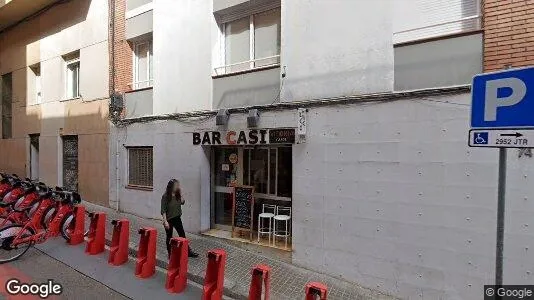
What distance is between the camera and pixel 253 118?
7.55m

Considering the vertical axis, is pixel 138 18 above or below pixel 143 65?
above

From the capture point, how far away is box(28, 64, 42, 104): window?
15477mm

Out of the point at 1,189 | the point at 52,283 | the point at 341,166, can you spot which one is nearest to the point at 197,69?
the point at 341,166

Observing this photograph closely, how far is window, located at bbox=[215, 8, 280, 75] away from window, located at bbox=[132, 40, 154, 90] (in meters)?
2.96

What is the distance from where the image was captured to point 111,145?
11312mm

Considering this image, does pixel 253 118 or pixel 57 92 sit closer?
pixel 253 118

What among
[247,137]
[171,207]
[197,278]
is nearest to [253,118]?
[247,137]

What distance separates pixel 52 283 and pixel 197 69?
17.6ft

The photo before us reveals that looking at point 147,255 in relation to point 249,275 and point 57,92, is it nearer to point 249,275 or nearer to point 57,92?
point 249,275

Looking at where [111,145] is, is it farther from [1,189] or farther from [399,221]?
[399,221]

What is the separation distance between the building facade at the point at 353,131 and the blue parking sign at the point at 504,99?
7.24 ft

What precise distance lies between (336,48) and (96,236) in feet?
18.3

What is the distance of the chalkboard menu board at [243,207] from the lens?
320 inches

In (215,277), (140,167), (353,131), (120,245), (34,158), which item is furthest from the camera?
(34,158)
